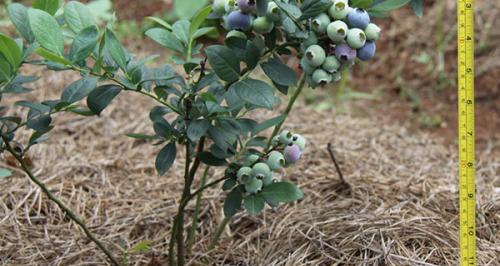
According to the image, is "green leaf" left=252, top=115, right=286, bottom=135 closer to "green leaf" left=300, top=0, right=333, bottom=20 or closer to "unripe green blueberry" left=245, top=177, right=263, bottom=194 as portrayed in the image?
"unripe green blueberry" left=245, top=177, right=263, bottom=194

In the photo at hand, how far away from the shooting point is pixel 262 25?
4.00 feet

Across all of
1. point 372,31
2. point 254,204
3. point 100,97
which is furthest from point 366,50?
point 100,97

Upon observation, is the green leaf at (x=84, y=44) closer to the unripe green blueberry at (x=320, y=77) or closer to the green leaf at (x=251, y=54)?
the green leaf at (x=251, y=54)

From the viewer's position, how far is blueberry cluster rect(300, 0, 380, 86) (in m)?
1.17

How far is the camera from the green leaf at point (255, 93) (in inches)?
47.6

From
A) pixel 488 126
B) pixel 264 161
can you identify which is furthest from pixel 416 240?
pixel 488 126

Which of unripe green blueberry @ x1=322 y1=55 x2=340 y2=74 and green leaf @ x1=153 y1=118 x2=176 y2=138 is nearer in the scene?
unripe green blueberry @ x1=322 y1=55 x2=340 y2=74

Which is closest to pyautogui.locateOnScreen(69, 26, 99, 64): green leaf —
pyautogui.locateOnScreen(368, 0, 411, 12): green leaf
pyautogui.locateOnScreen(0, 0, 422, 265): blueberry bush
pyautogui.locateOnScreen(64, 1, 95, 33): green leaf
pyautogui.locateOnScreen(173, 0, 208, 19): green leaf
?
pyautogui.locateOnScreen(0, 0, 422, 265): blueberry bush

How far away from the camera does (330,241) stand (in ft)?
5.62

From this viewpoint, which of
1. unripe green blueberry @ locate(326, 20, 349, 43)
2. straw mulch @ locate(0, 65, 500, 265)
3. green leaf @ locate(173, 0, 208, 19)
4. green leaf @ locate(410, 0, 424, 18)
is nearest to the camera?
unripe green blueberry @ locate(326, 20, 349, 43)

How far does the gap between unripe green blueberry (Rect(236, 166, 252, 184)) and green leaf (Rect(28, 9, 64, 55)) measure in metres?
0.43

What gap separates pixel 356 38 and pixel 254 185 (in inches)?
15.2

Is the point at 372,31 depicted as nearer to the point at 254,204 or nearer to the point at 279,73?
the point at 279,73

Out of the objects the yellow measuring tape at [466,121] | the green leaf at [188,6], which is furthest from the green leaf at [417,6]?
the green leaf at [188,6]
